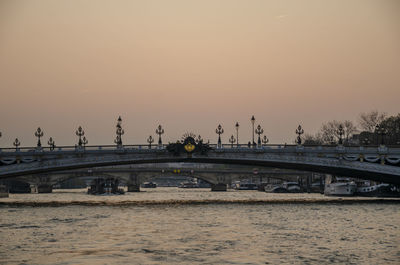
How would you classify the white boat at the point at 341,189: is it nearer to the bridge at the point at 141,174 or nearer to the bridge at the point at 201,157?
the bridge at the point at 201,157

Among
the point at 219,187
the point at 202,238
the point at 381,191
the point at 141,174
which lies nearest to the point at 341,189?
the point at 381,191

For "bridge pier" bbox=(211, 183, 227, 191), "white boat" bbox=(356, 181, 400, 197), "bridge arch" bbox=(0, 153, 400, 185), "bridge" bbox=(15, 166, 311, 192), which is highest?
"bridge arch" bbox=(0, 153, 400, 185)

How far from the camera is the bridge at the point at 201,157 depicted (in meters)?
88.9

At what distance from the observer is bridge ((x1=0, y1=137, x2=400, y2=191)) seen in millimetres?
88875

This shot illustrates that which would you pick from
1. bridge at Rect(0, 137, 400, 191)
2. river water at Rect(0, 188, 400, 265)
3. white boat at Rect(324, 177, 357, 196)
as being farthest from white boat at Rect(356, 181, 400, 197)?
river water at Rect(0, 188, 400, 265)

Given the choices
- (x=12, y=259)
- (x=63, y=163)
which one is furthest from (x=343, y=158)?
(x=12, y=259)

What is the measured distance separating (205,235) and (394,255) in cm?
1368

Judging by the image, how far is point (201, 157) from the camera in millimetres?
91562

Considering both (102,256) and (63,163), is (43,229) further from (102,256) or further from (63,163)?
(63,163)

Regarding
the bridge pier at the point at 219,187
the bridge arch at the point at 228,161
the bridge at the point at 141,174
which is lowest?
the bridge pier at the point at 219,187

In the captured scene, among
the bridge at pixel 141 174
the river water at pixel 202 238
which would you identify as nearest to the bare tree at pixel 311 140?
the bridge at pixel 141 174

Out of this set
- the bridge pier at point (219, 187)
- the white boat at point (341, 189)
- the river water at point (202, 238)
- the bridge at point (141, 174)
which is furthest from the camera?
the bridge pier at point (219, 187)

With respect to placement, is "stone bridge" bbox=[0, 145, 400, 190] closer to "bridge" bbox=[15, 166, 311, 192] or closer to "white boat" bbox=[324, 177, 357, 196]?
"white boat" bbox=[324, 177, 357, 196]

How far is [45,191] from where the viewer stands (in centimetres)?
16438
